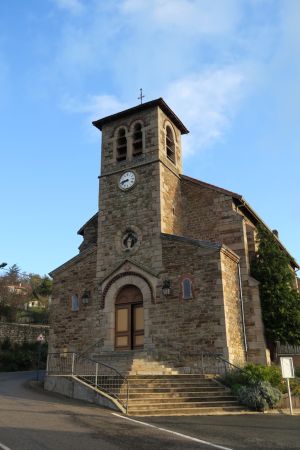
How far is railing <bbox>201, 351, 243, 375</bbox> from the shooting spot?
48.3ft

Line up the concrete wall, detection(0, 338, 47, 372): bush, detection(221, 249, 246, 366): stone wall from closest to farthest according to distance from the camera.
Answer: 1. the concrete wall
2. detection(221, 249, 246, 366): stone wall
3. detection(0, 338, 47, 372): bush

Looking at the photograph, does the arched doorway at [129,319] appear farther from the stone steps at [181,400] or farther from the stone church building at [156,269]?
the stone steps at [181,400]

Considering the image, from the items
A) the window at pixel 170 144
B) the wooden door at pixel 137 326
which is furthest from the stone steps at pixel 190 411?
the window at pixel 170 144

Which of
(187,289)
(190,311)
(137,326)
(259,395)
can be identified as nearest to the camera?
(259,395)

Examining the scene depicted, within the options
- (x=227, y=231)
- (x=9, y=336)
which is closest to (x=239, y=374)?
(x=227, y=231)

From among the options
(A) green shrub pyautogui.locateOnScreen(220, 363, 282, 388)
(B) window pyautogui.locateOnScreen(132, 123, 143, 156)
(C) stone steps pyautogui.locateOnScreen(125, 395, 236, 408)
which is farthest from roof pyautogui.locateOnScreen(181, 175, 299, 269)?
(C) stone steps pyautogui.locateOnScreen(125, 395, 236, 408)

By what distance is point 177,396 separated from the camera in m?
12.5

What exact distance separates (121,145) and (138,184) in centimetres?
269

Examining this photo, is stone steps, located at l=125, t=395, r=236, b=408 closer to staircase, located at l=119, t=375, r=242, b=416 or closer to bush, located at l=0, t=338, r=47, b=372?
staircase, located at l=119, t=375, r=242, b=416

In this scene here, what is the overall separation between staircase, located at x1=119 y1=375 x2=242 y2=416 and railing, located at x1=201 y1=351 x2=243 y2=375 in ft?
2.74

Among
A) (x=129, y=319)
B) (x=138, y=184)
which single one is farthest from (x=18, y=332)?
(x=138, y=184)

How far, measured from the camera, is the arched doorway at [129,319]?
1736 centimetres

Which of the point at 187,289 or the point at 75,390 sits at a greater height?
the point at 187,289

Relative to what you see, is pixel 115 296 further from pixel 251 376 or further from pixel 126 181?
pixel 251 376
